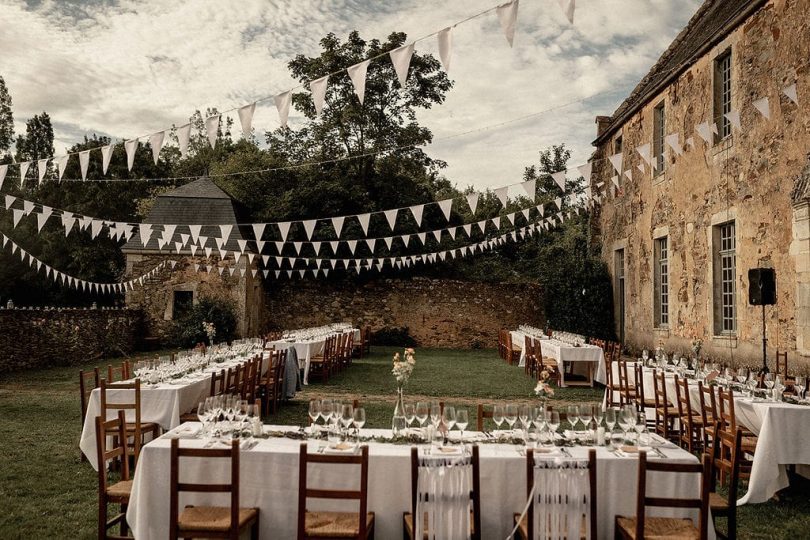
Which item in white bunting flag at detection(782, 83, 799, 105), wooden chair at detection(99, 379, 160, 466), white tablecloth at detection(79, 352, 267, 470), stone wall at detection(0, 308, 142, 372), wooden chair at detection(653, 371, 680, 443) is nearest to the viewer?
wooden chair at detection(99, 379, 160, 466)

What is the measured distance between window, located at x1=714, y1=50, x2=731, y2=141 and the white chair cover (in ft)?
31.7

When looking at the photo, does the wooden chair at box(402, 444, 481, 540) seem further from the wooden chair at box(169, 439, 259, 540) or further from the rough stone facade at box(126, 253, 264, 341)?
the rough stone facade at box(126, 253, 264, 341)

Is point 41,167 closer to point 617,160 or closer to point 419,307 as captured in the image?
point 617,160

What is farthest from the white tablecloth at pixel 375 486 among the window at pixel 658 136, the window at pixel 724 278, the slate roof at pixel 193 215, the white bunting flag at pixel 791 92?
the slate roof at pixel 193 215

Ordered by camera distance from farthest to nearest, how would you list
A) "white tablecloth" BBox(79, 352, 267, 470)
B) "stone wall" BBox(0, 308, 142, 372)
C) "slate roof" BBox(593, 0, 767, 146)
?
"stone wall" BBox(0, 308, 142, 372), "slate roof" BBox(593, 0, 767, 146), "white tablecloth" BBox(79, 352, 267, 470)

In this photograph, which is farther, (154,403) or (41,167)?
(41,167)

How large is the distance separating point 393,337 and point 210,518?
16430 mm

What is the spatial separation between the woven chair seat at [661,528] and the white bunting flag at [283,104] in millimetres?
4208

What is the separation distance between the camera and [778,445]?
4.77 meters

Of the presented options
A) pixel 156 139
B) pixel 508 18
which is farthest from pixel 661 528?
pixel 156 139

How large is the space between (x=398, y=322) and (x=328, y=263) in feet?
9.54

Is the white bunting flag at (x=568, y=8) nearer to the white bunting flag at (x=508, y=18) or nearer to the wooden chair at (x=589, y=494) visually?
the white bunting flag at (x=508, y=18)

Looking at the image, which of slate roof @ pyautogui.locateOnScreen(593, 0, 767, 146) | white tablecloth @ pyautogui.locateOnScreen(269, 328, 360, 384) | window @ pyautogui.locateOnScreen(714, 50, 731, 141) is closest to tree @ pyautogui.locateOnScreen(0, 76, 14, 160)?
white tablecloth @ pyautogui.locateOnScreen(269, 328, 360, 384)

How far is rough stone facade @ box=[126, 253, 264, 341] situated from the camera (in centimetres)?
1733
